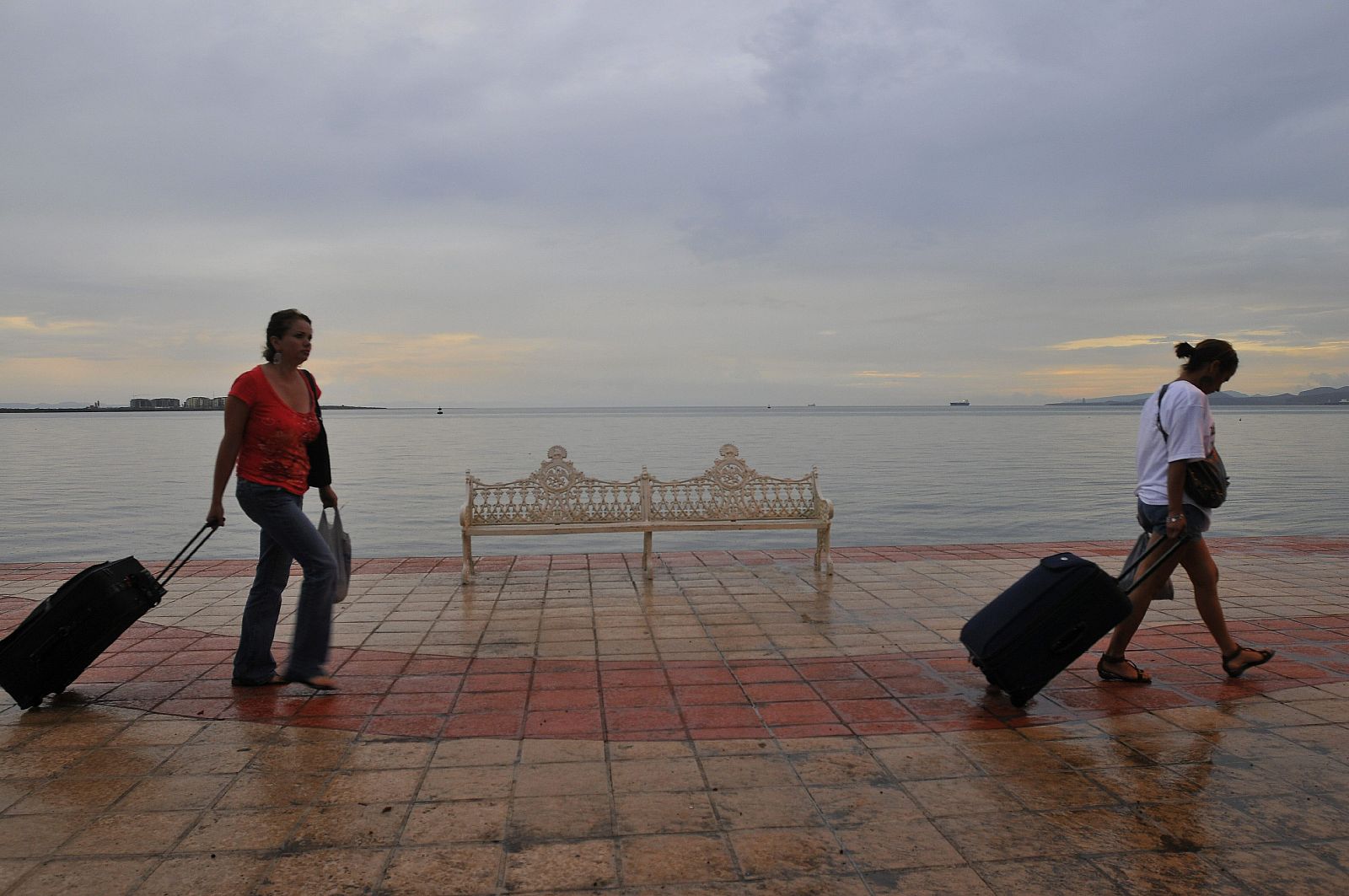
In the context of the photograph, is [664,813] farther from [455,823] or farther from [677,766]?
[455,823]

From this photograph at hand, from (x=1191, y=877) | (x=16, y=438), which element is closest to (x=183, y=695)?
(x=1191, y=877)

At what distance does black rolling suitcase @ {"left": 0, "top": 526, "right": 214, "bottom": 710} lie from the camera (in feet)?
13.2

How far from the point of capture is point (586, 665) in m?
4.84

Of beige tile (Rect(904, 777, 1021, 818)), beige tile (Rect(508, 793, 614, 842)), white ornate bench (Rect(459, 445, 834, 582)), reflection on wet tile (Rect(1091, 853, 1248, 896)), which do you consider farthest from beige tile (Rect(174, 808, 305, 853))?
white ornate bench (Rect(459, 445, 834, 582))

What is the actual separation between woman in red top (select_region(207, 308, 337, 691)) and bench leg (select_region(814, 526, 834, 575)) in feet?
14.1

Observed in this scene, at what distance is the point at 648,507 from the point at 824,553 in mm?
1567

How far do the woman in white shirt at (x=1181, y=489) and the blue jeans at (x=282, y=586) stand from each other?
156 inches

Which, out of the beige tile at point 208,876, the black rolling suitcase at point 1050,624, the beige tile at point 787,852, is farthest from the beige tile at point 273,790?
the black rolling suitcase at point 1050,624

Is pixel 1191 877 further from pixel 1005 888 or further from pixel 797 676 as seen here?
pixel 797 676

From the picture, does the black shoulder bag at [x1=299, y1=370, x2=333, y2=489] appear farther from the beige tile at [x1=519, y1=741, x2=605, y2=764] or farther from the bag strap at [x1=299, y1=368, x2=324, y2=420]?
the beige tile at [x1=519, y1=741, x2=605, y2=764]

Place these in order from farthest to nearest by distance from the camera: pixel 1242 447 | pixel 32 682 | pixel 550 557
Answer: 1. pixel 1242 447
2. pixel 550 557
3. pixel 32 682

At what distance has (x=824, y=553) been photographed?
24.8ft

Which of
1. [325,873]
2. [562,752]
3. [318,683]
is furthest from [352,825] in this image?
[318,683]

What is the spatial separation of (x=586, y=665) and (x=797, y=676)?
45.4 inches
